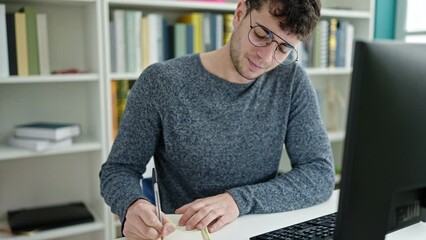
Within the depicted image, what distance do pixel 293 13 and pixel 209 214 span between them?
0.54 meters

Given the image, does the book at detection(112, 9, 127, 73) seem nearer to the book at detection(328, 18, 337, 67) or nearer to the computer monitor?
the book at detection(328, 18, 337, 67)

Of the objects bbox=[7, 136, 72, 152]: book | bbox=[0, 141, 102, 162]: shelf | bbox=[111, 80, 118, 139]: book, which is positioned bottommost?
bbox=[0, 141, 102, 162]: shelf

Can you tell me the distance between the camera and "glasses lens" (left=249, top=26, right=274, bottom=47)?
116 centimetres

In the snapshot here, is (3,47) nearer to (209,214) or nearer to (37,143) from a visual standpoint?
(37,143)

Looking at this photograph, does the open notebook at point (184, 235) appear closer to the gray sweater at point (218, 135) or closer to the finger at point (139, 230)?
the finger at point (139, 230)

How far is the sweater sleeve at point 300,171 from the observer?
1.10 metres

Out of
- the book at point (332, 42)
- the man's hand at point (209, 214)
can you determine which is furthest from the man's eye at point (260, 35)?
the book at point (332, 42)

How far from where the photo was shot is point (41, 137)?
1908 mm

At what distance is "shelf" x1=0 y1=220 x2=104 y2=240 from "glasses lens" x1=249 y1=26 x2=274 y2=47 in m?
1.27

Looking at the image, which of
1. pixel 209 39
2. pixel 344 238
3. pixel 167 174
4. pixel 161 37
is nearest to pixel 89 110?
pixel 161 37

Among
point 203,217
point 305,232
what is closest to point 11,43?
point 203,217

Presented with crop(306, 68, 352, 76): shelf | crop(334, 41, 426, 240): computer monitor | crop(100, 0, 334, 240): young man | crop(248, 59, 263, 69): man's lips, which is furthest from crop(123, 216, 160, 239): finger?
crop(306, 68, 352, 76): shelf

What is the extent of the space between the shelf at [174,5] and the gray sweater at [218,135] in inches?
30.6

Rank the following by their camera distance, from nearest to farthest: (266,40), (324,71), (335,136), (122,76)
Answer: (266,40)
(122,76)
(324,71)
(335,136)
